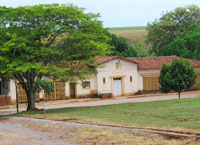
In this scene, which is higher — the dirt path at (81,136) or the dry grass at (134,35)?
the dry grass at (134,35)

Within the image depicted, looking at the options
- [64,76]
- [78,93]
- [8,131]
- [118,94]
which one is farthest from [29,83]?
[118,94]

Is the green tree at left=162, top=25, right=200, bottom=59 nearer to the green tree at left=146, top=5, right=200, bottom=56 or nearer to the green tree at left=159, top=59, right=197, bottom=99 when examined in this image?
the green tree at left=146, top=5, right=200, bottom=56

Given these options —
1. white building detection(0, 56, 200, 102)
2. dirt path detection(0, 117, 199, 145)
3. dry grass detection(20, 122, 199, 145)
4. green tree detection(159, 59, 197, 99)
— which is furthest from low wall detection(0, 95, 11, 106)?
dry grass detection(20, 122, 199, 145)

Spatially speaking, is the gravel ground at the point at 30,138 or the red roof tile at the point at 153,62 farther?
the red roof tile at the point at 153,62

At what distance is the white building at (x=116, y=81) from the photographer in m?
39.7

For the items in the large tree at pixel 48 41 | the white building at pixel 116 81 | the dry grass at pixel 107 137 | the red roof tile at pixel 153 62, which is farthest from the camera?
the red roof tile at pixel 153 62

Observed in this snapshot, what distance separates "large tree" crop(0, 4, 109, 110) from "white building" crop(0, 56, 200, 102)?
13177mm

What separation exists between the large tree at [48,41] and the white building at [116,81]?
43.2ft

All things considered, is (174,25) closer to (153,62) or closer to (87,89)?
(153,62)

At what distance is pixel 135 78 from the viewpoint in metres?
42.5

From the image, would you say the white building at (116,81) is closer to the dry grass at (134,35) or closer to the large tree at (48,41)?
the large tree at (48,41)

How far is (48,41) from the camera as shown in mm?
25281

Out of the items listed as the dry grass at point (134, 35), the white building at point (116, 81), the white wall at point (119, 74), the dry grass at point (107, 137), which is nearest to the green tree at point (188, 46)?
the white building at point (116, 81)

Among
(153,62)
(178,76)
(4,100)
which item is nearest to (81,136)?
(178,76)
